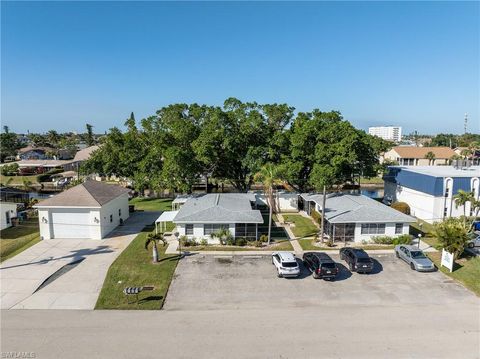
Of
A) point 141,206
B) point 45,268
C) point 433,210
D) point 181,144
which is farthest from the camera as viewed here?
point 141,206

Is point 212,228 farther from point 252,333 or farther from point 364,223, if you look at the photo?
point 252,333

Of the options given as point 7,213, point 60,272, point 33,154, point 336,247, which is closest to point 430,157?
point 336,247

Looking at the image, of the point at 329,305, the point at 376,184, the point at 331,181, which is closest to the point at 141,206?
the point at 331,181

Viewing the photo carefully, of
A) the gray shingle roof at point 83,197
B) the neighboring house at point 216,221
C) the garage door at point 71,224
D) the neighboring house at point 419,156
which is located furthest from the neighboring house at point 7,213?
the neighboring house at point 419,156

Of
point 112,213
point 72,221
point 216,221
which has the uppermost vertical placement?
point 216,221

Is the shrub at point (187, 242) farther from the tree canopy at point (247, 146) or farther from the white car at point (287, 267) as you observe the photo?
the tree canopy at point (247, 146)

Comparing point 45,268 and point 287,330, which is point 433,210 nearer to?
point 287,330

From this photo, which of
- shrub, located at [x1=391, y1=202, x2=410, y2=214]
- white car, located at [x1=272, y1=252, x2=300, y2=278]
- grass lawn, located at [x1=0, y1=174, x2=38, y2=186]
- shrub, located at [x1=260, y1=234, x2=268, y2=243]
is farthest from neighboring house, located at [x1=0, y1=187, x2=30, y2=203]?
shrub, located at [x1=391, y1=202, x2=410, y2=214]
